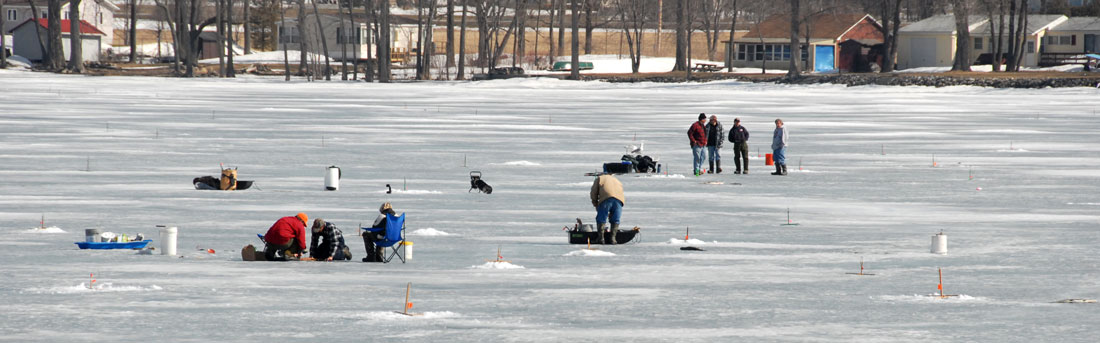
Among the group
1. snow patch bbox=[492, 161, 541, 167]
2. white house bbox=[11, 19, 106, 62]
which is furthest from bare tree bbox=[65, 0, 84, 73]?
snow patch bbox=[492, 161, 541, 167]

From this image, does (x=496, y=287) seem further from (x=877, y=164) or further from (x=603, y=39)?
(x=603, y=39)

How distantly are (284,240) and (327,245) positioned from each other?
1.56 feet

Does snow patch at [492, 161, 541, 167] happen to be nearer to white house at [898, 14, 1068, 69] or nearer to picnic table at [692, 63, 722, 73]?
picnic table at [692, 63, 722, 73]

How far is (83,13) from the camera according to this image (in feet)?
449

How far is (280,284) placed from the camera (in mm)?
14094

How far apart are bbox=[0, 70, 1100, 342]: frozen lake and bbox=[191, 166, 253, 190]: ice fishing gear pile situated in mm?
275

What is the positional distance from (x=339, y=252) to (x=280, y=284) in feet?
6.17

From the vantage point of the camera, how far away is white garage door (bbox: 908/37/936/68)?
3775 inches

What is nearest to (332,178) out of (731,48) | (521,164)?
(521,164)

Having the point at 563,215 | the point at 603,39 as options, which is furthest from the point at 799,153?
the point at 603,39

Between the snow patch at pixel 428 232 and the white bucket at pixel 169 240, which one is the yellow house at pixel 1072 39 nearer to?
the snow patch at pixel 428 232

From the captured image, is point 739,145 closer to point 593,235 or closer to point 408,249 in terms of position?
point 593,235

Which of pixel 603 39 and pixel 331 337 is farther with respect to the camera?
pixel 603 39

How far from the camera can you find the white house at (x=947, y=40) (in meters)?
94.6
